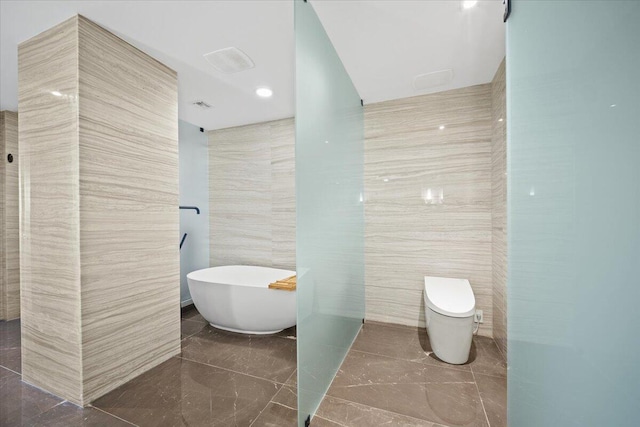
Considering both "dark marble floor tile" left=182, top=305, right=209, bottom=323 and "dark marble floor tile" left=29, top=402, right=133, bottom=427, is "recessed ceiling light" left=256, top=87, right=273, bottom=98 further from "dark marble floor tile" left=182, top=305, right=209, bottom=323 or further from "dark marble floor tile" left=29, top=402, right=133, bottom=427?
"dark marble floor tile" left=29, top=402, right=133, bottom=427

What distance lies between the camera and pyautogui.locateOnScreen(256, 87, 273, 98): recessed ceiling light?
2459 millimetres

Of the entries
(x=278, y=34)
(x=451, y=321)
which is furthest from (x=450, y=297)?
(x=278, y=34)

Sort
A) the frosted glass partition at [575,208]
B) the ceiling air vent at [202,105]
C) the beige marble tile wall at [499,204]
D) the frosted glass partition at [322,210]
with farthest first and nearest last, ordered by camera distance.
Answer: the ceiling air vent at [202,105]
the beige marble tile wall at [499,204]
the frosted glass partition at [322,210]
the frosted glass partition at [575,208]

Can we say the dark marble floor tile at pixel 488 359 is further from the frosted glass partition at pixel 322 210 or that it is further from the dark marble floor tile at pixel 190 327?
the dark marble floor tile at pixel 190 327

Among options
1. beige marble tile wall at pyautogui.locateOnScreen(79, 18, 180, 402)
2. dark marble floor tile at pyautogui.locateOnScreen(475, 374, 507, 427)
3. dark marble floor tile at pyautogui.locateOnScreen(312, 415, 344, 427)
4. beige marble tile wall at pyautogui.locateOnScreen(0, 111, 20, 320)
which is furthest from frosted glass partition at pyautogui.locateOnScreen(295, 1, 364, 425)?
beige marble tile wall at pyautogui.locateOnScreen(0, 111, 20, 320)

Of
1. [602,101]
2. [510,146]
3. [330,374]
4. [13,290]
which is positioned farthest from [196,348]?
[602,101]

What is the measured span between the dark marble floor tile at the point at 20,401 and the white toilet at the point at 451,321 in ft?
8.32

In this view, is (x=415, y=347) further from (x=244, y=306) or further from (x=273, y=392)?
(x=244, y=306)

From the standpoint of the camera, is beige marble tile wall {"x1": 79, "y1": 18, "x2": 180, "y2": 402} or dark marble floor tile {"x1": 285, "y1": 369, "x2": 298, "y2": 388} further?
dark marble floor tile {"x1": 285, "y1": 369, "x2": 298, "y2": 388}

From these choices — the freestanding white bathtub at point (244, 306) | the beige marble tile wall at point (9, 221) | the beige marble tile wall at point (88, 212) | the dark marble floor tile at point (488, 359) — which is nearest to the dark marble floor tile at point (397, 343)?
the dark marble floor tile at point (488, 359)

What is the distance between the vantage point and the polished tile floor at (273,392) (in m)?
1.47

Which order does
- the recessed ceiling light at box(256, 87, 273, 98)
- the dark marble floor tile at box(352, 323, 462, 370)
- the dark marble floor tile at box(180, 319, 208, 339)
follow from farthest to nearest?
the dark marble floor tile at box(180, 319, 208, 339) < the recessed ceiling light at box(256, 87, 273, 98) < the dark marble floor tile at box(352, 323, 462, 370)

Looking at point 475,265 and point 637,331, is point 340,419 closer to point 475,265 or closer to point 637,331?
point 637,331

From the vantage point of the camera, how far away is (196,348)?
2.28 meters
